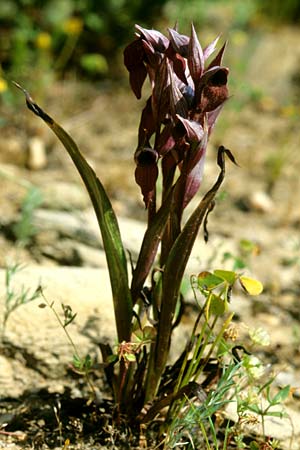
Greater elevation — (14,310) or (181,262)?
(181,262)

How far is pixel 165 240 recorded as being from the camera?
1779mm

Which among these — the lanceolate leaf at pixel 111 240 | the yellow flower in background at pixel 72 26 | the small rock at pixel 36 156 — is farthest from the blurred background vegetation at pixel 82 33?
the lanceolate leaf at pixel 111 240

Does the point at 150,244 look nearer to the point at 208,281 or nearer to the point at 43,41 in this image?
the point at 208,281

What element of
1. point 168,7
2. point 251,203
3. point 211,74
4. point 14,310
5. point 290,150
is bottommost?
point 14,310

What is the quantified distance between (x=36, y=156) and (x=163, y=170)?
76.6 inches

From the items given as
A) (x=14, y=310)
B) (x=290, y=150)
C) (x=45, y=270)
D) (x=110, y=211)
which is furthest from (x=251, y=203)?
(x=110, y=211)

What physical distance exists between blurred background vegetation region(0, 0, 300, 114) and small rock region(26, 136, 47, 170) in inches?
17.2

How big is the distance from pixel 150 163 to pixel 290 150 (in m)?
2.60

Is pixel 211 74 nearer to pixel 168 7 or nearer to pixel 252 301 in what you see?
pixel 252 301

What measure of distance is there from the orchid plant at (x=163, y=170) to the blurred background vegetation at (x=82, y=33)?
234cm

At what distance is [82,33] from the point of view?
14.6 feet

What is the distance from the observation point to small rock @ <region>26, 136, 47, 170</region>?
139 inches

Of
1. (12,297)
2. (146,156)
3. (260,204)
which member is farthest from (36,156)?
(146,156)

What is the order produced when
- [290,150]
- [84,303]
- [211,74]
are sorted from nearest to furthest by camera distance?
[211,74]
[84,303]
[290,150]
